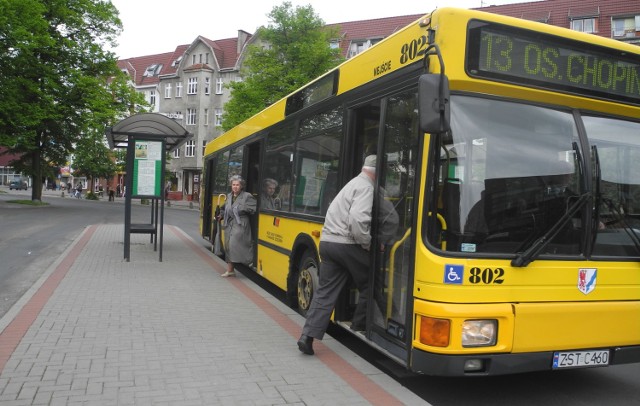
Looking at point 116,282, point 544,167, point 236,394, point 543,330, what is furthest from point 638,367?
point 116,282

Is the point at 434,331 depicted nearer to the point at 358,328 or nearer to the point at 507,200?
the point at 507,200

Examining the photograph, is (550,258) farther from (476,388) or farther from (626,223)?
(476,388)

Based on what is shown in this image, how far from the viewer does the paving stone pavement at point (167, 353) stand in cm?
400

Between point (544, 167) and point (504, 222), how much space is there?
1.69ft

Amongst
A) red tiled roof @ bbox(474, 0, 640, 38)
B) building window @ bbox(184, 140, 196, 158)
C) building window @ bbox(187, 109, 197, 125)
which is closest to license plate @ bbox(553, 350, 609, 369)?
red tiled roof @ bbox(474, 0, 640, 38)

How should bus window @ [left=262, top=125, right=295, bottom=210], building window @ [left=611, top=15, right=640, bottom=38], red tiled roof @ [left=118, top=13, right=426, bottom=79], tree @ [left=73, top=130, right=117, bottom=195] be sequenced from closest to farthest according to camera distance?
bus window @ [left=262, top=125, right=295, bottom=210] < building window @ [left=611, top=15, right=640, bottom=38] < red tiled roof @ [left=118, top=13, right=426, bottom=79] < tree @ [left=73, top=130, right=117, bottom=195]

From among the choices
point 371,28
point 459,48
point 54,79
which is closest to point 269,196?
point 459,48

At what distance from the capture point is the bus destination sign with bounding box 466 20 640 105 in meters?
3.92

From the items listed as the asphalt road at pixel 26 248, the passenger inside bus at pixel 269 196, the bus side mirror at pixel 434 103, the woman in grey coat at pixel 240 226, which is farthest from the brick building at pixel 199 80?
A: the bus side mirror at pixel 434 103

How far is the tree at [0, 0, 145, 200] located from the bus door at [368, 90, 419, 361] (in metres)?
29.7

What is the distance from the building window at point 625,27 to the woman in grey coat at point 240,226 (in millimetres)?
42904

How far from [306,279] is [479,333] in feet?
9.30

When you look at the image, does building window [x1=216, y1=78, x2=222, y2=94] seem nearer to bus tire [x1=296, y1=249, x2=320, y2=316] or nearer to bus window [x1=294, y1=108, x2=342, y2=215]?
bus window [x1=294, y1=108, x2=342, y2=215]

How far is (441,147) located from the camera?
3.86m
